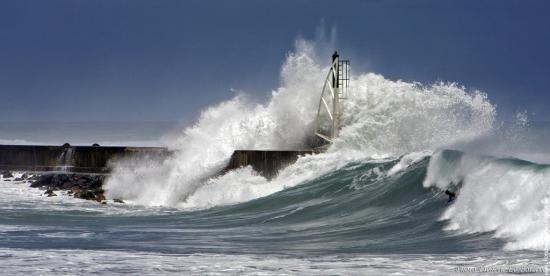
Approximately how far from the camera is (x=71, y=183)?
25.3 m

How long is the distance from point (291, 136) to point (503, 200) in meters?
13.8

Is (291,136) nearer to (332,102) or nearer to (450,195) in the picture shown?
(332,102)

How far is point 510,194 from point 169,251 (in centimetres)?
451

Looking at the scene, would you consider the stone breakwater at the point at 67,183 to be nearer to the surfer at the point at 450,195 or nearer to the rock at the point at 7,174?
the rock at the point at 7,174

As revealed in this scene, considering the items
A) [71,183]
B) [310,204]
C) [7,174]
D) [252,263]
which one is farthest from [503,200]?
[7,174]

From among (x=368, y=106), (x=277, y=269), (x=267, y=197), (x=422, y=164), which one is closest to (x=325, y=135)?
(x=368, y=106)

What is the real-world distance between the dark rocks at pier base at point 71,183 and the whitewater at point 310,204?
40cm

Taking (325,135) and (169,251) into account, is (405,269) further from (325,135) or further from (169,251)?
(325,135)

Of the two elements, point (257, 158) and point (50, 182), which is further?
point (50, 182)

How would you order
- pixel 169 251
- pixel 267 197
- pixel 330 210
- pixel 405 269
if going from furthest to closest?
pixel 267 197
pixel 330 210
pixel 169 251
pixel 405 269

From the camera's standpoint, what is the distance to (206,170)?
2373cm

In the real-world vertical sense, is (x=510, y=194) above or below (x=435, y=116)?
below

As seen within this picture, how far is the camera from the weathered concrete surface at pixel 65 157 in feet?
85.5

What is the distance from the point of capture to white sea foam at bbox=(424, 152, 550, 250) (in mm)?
11289
